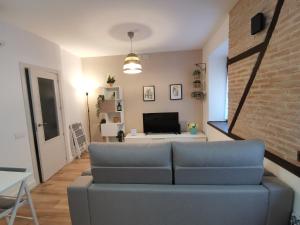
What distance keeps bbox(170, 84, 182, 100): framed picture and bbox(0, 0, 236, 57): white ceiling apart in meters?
1.31

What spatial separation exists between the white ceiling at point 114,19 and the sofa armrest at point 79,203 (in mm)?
2144

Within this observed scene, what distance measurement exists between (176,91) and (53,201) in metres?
3.80

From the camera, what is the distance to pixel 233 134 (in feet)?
8.92

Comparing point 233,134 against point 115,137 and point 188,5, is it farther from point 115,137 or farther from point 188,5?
point 115,137

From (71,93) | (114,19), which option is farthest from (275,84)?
(71,93)

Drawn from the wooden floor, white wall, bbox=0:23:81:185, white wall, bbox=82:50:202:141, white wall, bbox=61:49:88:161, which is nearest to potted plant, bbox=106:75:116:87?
white wall, bbox=82:50:202:141

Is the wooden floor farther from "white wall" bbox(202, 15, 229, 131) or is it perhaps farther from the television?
"white wall" bbox(202, 15, 229, 131)

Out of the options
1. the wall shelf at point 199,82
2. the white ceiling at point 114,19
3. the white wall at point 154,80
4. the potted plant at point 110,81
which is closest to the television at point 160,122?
the white wall at point 154,80

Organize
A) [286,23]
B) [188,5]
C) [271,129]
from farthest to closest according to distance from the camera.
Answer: [188,5] < [271,129] < [286,23]

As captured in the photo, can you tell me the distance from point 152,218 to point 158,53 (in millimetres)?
4362

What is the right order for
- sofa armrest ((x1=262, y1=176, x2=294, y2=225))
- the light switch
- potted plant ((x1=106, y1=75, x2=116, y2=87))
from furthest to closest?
potted plant ((x1=106, y1=75, x2=116, y2=87)) < the light switch < sofa armrest ((x1=262, y1=176, x2=294, y2=225))

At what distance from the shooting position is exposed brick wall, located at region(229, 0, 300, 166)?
1.45 m

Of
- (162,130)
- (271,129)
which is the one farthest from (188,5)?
(162,130)

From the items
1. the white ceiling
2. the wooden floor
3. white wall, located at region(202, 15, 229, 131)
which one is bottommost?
the wooden floor
